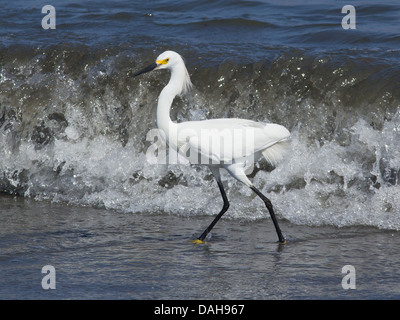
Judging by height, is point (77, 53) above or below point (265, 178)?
above

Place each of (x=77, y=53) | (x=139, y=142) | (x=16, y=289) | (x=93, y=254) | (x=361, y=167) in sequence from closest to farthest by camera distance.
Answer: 1. (x=16, y=289)
2. (x=93, y=254)
3. (x=361, y=167)
4. (x=139, y=142)
5. (x=77, y=53)

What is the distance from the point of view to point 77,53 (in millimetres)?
8609

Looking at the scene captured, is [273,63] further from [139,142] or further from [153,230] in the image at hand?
[153,230]

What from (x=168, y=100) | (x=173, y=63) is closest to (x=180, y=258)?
(x=168, y=100)

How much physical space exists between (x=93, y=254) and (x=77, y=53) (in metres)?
4.31

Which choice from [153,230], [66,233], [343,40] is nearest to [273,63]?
[343,40]

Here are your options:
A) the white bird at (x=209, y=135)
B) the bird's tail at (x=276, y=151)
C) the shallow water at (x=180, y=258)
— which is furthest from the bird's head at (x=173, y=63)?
the shallow water at (x=180, y=258)

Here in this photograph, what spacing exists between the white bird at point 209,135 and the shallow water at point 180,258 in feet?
1.11

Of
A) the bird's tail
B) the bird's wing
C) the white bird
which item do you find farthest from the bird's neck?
the bird's tail

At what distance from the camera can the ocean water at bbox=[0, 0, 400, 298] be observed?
20.7 ft

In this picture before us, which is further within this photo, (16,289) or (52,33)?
(52,33)

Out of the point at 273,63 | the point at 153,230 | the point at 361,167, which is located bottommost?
the point at 153,230

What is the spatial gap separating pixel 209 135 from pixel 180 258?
1.05m
